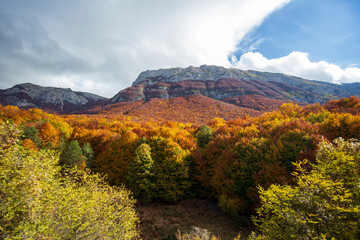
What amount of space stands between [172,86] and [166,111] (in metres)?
57.9

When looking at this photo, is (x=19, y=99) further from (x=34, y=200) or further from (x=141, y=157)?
(x=34, y=200)

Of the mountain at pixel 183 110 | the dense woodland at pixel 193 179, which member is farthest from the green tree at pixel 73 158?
the mountain at pixel 183 110

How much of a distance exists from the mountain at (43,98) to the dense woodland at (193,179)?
106189 millimetres

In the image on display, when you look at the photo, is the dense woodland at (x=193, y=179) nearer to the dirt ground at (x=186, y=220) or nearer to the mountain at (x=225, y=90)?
the dirt ground at (x=186, y=220)

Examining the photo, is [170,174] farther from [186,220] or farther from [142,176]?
[186,220]

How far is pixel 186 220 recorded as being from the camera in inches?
845

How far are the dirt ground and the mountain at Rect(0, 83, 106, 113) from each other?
13614cm

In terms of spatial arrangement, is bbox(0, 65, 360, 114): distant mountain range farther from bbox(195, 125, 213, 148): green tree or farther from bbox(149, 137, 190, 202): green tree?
bbox(149, 137, 190, 202): green tree

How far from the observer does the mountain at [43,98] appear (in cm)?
12082

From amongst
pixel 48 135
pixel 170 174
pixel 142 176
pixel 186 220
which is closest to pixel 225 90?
pixel 170 174

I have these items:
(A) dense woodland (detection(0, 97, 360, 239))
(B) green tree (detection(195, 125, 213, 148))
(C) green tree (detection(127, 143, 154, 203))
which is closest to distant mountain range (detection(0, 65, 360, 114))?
(B) green tree (detection(195, 125, 213, 148))

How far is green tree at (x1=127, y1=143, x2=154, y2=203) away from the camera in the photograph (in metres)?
24.9

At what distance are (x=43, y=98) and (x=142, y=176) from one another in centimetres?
16245

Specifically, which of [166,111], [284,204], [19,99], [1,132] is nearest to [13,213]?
[1,132]
